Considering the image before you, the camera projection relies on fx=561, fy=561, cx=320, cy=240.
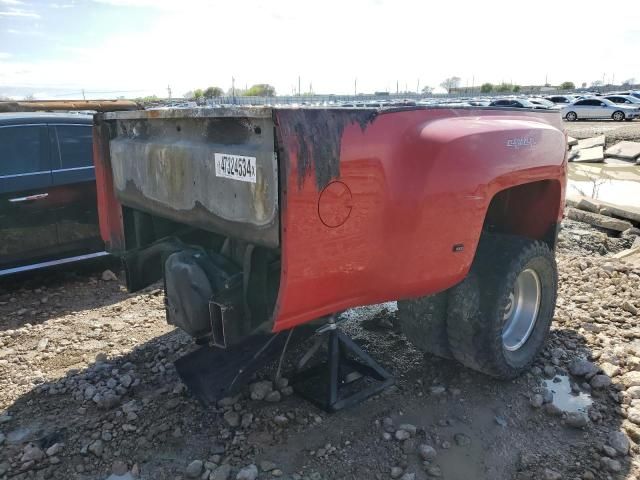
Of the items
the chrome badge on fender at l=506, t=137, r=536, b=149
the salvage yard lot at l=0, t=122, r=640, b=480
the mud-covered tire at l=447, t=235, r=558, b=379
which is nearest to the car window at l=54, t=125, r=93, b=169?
the salvage yard lot at l=0, t=122, r=640, b=480

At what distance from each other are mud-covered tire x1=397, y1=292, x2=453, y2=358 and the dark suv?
3.28m

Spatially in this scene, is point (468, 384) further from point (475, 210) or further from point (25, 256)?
point (25, 256)

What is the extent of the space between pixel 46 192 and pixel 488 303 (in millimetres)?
3953

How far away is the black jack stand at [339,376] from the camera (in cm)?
322

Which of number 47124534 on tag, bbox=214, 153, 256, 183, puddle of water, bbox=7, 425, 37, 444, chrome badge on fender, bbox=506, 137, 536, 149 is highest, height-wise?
chrome badge on fender, bbox=506, 137, 536, 149

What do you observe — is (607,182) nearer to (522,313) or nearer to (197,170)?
(522,313)

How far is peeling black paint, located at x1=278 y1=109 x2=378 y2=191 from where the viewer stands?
2.26 meters

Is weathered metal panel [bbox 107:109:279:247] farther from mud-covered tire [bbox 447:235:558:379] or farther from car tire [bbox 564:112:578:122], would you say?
car tire [bbox 564:112:578:122]

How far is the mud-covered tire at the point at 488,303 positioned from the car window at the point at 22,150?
12.8 ft

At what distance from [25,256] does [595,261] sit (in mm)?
5424

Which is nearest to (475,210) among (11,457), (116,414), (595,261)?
(116,414)

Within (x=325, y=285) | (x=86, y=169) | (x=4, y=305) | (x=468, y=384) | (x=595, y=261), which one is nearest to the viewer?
(x=325, y=285)

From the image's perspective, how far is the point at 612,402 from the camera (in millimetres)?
3348

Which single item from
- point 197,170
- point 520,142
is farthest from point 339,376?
point 520,142
